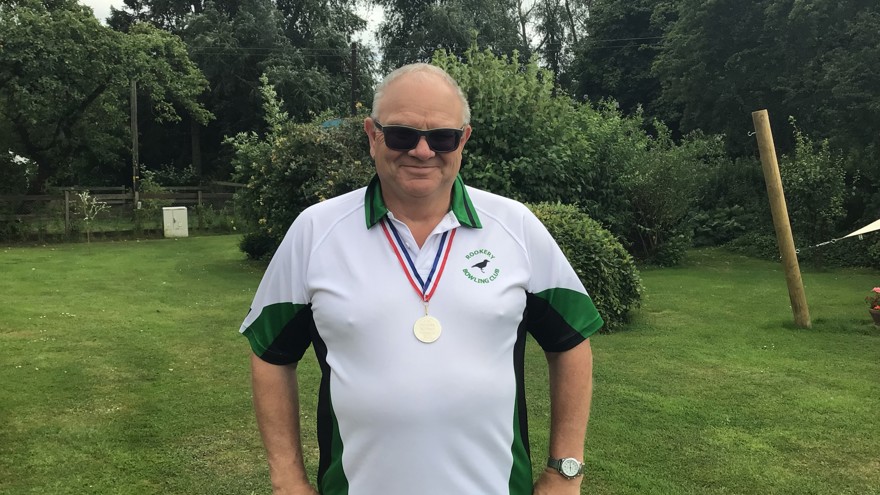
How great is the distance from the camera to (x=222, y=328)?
8.41 meters

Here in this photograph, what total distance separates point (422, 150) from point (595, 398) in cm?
436

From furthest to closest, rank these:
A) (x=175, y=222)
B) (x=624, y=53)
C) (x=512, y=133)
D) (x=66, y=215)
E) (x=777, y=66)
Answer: (x=624, y=53) → (x=175, y=222) → (x=66, y=215) → (x=777, y=66) → (x=512, y=133)

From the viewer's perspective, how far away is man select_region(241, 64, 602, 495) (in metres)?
1.70

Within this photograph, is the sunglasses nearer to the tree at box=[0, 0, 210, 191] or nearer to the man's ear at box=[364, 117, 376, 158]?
the man's ear at box=[364, 117, 376, 158]

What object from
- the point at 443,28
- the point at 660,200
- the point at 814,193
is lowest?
the point at 814,193

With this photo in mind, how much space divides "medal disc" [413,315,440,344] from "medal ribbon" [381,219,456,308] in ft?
0.15

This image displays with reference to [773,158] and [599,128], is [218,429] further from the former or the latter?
[599,128]

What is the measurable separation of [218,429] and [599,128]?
10.9 metres

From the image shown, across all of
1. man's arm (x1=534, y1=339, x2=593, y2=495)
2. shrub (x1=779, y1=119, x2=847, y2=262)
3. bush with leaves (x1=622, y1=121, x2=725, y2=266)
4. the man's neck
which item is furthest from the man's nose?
shrub (x1=779, y1=119, x2=847, y2=262)

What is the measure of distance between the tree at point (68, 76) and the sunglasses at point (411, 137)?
2282 centimetres

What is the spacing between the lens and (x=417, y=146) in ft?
5.98

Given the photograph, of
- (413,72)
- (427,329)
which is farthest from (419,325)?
(413,72)

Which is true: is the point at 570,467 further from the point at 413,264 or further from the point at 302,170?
the point at 302,170

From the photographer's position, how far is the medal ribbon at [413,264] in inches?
67.4
